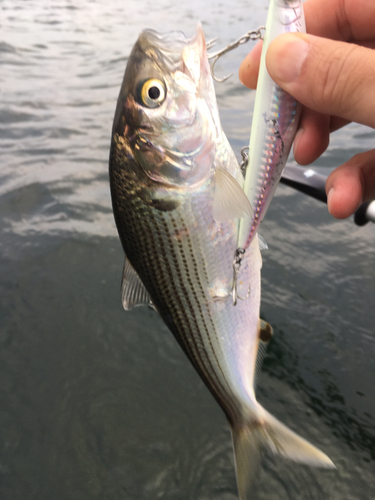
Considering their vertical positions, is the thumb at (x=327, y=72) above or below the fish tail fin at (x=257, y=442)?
above

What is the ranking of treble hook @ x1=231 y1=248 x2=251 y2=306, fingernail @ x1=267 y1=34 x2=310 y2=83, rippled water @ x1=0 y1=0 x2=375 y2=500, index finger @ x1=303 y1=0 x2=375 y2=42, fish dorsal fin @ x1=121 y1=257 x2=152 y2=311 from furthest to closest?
rippled water @ x1=0 y1=0 x2=375 y2=500 < index finger @ x1=303 y1=0 x2=375 y2=42 < fish dorsal fin @ x1=121 y1=257 x2=152 y2=311 < treble hook @ x1=231 y1=248 x2=251 y2=306 < fingernail @ x1=267 y1=34 x2=310 y2=83

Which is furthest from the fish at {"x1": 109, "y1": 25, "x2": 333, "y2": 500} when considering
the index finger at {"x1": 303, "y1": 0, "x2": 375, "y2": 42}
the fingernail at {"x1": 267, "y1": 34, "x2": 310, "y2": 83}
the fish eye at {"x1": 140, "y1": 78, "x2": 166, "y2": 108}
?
the index finger at {"x1": 303, "y1": 0, "x2": 375, "y2": 42}

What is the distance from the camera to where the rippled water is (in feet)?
6.85

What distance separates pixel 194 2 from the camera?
542 inches

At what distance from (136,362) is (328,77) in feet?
6.97

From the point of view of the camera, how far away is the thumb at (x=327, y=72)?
102 cm

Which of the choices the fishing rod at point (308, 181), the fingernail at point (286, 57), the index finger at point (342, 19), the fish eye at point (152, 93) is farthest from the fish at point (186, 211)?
the fishing rod at point (308, 181)

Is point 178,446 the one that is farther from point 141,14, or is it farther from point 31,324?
point 141,14

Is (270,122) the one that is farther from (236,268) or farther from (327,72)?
(236,268)

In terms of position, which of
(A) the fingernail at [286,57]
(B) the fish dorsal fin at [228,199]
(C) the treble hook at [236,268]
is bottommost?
(C) the treble hook at [236,268]

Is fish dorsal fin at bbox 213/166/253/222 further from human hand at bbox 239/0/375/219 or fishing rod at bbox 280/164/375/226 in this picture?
fishing rod at bbox 280/164/375/226

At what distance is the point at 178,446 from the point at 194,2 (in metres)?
15.4

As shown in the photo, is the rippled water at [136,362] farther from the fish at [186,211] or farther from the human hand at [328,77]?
the human hand at [328,77]

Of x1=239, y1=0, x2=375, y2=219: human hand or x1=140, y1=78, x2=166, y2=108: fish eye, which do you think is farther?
x1=140, y1=78, x2=166, y2=108: fish eye
